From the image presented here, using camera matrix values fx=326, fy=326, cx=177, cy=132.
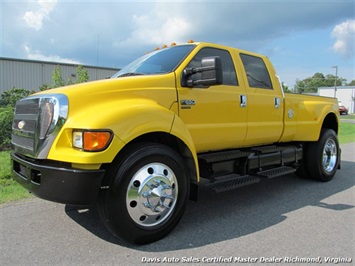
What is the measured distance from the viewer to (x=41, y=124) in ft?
10.4

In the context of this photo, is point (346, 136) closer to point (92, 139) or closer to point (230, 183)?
point (230, 183)

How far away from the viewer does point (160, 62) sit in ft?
14.0

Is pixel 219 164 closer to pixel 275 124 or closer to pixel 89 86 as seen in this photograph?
pixel 275 124

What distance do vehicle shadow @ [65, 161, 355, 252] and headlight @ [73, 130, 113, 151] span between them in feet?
3.57

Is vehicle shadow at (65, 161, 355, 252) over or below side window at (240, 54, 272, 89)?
below

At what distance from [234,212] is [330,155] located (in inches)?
131

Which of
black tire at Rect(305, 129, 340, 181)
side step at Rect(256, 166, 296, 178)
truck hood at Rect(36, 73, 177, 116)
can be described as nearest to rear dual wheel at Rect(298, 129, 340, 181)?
black tire at Rect(305, 129, 340, 181)

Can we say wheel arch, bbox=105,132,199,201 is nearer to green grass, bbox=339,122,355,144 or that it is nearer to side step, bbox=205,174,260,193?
side step, bbox=205,174,260,193

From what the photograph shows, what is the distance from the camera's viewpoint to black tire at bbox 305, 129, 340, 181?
245 inches

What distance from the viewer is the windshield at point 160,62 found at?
410cm

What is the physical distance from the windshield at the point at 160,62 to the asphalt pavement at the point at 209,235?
75.0 inches

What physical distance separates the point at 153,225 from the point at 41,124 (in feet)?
4.96

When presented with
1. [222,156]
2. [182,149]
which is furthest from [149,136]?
[222,156]

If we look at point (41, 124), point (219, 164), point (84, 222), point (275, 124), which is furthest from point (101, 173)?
point (275, 124)
